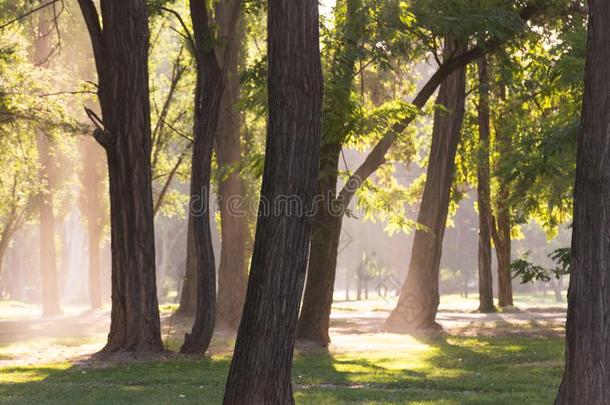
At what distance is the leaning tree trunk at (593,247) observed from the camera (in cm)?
891

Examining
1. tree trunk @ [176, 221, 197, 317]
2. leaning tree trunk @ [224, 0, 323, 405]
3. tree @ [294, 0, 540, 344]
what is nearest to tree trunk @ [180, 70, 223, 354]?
tree @ [294, 0, 540, 344]

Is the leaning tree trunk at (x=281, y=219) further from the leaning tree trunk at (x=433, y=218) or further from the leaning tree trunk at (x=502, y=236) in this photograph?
the leaning tree trunk at (x=502, y=236)

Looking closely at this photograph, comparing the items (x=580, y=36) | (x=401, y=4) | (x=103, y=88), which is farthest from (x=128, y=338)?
(x=580, y=36)

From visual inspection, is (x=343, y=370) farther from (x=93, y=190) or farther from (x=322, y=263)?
(x=93, y=190)

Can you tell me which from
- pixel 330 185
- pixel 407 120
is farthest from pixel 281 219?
pixel 407 120

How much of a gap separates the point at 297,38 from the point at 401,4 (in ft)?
37.0

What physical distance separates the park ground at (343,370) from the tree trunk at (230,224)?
6.87ft

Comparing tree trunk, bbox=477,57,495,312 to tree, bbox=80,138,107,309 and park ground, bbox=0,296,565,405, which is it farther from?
tree, bbox=80,138,107,309

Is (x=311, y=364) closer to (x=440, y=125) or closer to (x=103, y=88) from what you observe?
(x=103, y=88)

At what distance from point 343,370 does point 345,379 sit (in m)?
1.50

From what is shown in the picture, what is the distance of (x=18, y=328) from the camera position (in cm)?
3269

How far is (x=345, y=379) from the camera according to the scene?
15359mm

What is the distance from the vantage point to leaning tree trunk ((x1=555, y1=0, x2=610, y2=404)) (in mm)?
8906

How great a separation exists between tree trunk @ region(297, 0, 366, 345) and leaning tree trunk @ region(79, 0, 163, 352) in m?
3.84
